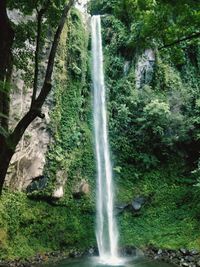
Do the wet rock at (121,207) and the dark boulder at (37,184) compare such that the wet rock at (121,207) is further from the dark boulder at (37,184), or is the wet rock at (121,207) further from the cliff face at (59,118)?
the dark boulder at (37,184)

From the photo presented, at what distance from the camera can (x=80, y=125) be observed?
15.8 metres

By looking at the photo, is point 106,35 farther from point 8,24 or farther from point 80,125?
point 8,24

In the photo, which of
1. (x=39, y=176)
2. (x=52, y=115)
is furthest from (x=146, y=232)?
(x=52, y=115)

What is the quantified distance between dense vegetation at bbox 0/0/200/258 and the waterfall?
318mm

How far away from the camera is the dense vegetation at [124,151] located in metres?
12.7

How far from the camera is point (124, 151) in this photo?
16.4m

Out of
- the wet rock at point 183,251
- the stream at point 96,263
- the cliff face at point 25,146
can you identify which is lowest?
the stream at point 96,263

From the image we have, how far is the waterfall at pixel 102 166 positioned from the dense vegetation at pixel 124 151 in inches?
12.5

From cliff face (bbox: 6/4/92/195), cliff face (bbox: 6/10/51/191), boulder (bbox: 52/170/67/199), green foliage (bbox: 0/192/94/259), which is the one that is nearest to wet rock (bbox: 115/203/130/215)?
green foliage (bbox: 0/192/94/259)

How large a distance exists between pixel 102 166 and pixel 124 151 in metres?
1.59

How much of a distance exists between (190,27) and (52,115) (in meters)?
10.3

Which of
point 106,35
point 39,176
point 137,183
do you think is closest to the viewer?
point 39,176

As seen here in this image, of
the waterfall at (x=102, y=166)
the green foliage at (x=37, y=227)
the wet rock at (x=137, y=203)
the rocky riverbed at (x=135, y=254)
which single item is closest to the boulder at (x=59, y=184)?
the green foliage at (x=37, y=227)

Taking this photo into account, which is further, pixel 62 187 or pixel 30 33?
pixel 62 187
